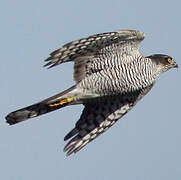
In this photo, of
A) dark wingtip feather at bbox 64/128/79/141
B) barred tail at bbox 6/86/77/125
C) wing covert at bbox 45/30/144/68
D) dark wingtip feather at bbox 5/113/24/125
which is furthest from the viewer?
dark wingtip feather at bbox 64/128/79/141

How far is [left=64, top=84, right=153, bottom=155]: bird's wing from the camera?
14.2 meters

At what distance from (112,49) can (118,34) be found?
569 millimetres

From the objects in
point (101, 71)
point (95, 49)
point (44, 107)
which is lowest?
point (44, 107)

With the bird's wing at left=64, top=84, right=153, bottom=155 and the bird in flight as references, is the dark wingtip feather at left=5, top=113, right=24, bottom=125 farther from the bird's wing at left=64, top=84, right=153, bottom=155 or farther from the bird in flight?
the bird's wing at left=64, top=84, right=153, bottom=155

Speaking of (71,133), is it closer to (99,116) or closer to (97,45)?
(99,116)

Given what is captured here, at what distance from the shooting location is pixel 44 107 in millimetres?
13344

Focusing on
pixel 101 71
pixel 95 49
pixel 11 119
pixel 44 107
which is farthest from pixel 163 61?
pixel 11 119

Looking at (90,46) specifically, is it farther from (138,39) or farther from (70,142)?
(70,142)

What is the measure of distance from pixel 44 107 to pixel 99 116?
5.33 feet

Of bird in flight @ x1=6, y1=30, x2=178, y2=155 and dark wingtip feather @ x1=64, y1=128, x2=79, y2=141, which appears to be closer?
bird in flight @ x1=6, y1=30, x2=178, y2=155

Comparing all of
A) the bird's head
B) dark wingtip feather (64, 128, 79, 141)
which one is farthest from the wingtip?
the bird's head

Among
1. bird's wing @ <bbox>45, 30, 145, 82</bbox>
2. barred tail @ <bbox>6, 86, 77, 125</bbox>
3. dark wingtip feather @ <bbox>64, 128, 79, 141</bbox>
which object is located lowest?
dark wingtip feather @ <bbox>64, 128, 79, 141</bbox>

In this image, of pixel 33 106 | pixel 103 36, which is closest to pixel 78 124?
pixel 33 106

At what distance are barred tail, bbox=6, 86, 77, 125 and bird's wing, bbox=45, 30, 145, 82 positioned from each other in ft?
1.24
